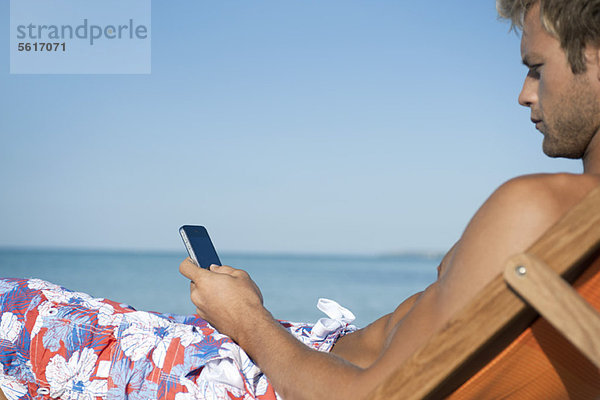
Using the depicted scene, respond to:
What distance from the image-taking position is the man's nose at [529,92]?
129cm

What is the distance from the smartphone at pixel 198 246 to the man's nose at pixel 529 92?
878 mm

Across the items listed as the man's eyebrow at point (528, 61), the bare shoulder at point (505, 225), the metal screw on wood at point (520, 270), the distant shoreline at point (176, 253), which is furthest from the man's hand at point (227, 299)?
the distant shoreline at point (176, 253)

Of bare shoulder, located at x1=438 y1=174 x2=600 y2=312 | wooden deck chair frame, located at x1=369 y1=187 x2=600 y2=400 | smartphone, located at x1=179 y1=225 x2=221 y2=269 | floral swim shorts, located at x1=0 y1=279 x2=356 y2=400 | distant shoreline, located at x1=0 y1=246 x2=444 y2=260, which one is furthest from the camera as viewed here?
distant shoreline, located at x1=0 y1=246 x2=444 y2=260

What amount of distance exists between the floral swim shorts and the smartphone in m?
0.18

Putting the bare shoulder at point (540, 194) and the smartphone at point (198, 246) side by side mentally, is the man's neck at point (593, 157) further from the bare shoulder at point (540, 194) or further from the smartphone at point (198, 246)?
the smartphone at point (198, 246)

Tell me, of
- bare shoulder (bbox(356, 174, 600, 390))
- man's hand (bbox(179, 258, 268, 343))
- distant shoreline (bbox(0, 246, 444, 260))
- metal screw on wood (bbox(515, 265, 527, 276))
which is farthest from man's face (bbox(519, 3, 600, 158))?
distant shoreline (bbox(0, 246, 444, 260))

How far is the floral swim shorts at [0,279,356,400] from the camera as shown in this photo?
136cm

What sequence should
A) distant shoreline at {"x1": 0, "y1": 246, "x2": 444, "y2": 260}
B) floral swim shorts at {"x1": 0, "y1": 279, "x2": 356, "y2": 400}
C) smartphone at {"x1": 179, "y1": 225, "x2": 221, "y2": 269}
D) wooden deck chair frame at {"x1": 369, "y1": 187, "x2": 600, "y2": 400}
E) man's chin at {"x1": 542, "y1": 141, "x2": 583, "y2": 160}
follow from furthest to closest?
distant shoreline at {"x1": 0, "y1": 246, "x2": 444, "y2": 260}, smartphone at {"x1": 179, "y1": 225, "x2": 221, "y2": 269}, floral swim shorts at {"x1": 0, "y1": 279, "x2": 356, "y2": 400}, man's chin at {"x1": 542, "y1": 141, "x2": 583, "y2": 160}, wooden deck chair frame at {"x1": 369, "y1": 187, "x2": 600, "y2": 400}

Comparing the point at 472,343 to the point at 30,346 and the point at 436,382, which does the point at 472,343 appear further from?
the point at 30,346

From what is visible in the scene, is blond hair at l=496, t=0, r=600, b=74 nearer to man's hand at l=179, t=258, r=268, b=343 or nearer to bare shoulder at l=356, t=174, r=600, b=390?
bare shoulder at l=356, t=174, r=600, b=390

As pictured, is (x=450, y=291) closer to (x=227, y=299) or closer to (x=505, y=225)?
(x=505, y=225)

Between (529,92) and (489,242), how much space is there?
58 cm

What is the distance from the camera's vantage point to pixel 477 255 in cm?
88

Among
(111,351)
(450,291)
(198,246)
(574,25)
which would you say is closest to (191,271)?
(198,246)
